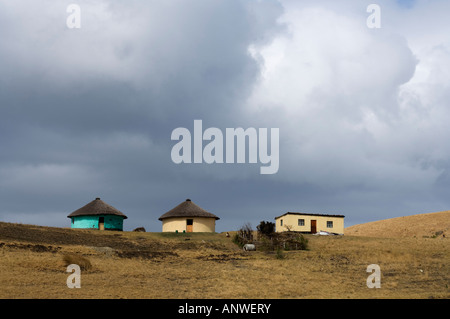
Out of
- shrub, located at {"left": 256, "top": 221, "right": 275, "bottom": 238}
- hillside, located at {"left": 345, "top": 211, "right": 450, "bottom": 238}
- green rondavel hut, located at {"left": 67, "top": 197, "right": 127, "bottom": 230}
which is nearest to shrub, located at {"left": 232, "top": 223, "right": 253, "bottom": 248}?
shrub, located at {"left": 256, "top": 221, "right": 275, "bottom": 238}

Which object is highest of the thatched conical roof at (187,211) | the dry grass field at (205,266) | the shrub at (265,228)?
the thatched conical roof at (187,211)

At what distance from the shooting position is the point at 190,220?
177ft

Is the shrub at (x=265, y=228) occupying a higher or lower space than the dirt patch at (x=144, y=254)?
higher

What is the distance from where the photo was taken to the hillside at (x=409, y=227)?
61719mm

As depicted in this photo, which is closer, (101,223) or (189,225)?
(189,225)

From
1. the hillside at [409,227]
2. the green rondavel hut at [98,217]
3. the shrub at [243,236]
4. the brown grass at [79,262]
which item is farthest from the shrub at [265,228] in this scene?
the hillside at [409,227]

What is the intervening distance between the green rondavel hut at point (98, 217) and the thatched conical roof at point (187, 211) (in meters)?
5.01

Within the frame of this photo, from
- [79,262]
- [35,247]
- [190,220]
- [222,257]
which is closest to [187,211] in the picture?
[190,220]

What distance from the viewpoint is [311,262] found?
1325 inches

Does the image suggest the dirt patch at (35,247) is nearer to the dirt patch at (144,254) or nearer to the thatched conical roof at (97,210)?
the dirt patch at (144,254)

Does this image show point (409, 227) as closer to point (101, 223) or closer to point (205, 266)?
point (101, 223)

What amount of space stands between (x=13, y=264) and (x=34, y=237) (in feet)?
42.0

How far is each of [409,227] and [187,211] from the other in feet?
104
